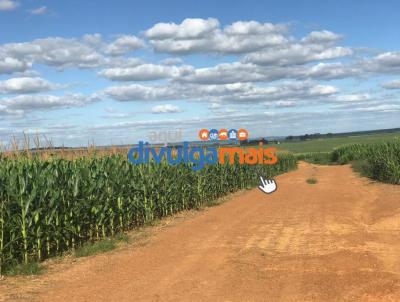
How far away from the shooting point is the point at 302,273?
793 cm

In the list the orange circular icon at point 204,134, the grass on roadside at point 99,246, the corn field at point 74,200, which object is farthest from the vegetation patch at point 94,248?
the orange circular icon at point 204,134

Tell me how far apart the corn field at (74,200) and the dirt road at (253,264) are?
3.90 feet

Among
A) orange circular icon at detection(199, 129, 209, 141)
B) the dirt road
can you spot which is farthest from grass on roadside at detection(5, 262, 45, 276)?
orange circular icon at detection(199, 129, 209, 141)

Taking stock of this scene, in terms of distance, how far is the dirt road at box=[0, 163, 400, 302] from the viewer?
702 cm

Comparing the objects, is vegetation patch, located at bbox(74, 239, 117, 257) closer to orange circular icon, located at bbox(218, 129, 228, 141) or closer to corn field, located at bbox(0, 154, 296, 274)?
corn field, located at bbox(0, 154, 296, 274)

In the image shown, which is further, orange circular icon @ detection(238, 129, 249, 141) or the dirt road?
orange circular icon @ detection(238, 129, 249, 141)

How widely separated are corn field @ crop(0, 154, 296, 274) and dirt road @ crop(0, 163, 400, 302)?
3.90 ft

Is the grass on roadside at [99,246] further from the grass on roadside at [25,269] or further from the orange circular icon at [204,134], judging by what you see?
the orange circular icon at [204,134]

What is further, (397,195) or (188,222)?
(397,195)

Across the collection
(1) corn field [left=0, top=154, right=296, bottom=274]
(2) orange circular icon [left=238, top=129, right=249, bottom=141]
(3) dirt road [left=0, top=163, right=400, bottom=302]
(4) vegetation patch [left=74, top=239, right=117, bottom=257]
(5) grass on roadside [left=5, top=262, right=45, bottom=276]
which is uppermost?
(2) orange circular icon [left=238, top=129, right=249, bottom=141]

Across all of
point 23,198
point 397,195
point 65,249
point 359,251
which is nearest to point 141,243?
point 65,249

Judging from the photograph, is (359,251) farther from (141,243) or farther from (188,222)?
(188,222)

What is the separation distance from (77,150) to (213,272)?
8.41 meters

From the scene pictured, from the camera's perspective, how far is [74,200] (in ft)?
35.2
